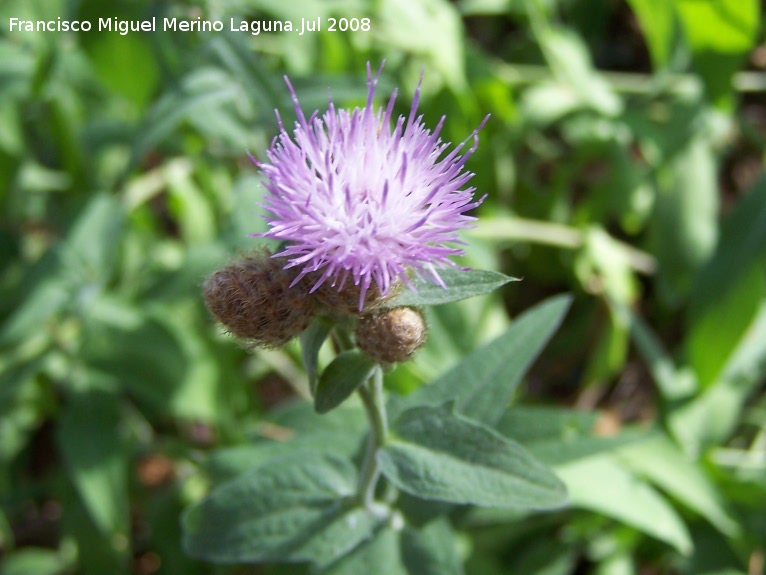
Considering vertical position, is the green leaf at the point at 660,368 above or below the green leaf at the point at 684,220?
below

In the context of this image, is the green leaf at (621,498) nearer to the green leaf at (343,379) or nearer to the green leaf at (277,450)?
the green leaf at (277,450)

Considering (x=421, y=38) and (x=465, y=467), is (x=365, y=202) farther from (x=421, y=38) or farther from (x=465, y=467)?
(x=421, y=38)

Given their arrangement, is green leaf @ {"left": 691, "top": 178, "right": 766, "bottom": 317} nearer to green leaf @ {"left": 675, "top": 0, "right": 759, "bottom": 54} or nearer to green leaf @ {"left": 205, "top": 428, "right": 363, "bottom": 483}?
green leaf @ {"left": 675, "top": 0, "right": 759, "bottom": 54}

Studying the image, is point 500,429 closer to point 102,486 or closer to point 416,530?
point 416,530

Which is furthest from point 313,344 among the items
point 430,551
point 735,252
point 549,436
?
point 735,252

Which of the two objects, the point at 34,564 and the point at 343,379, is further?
the point at 34,564

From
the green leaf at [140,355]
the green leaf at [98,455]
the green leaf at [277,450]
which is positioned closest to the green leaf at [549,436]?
the green leaf at [277,450]

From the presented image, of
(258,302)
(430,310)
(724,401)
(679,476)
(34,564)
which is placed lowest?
(34,564)
